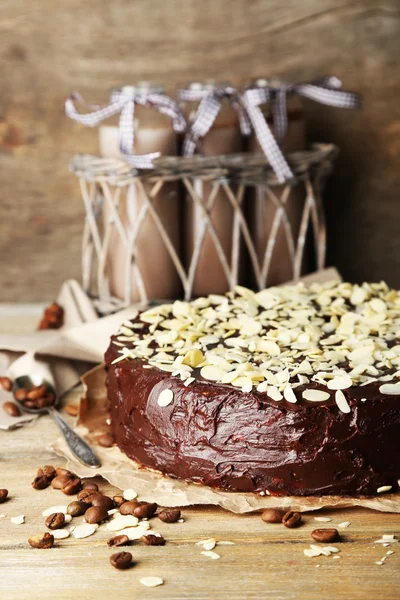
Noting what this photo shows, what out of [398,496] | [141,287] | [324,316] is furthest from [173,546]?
[141,287]

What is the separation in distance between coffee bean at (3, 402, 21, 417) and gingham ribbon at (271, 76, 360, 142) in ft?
2.21

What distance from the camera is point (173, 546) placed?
96 cm

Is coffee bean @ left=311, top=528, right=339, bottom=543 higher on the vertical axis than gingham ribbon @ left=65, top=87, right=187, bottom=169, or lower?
lower

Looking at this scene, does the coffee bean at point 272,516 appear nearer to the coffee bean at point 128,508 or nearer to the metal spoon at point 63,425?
the coffee bean at point 128,508

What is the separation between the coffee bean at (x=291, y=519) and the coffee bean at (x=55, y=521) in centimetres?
27

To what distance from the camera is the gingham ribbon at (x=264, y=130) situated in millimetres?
1482

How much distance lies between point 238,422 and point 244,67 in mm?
1042

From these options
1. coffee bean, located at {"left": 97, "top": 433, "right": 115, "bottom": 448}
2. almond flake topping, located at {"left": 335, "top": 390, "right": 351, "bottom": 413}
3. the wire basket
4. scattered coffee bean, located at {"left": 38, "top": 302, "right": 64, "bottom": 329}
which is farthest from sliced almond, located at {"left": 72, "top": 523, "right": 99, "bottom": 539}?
scattered coffee bean, located at {"left": 38, "top": 302, "right": 64, "bottom": 329}

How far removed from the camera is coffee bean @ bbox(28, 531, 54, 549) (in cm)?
95

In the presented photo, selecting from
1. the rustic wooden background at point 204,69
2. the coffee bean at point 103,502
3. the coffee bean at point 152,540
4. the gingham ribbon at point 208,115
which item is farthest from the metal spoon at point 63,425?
the rustic wooden background at point 204,69

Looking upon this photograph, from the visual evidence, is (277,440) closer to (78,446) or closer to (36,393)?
(78,446)

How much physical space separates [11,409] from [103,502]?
379 millimetres

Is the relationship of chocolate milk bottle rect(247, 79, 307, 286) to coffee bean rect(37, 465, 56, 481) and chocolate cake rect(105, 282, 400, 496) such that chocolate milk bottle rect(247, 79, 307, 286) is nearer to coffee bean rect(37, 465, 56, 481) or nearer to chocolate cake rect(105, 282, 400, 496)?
chocolate cake rect(105, 282, 400, 496)

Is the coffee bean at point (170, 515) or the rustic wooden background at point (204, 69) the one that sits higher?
the rustic wooden background at point (204, 69)
